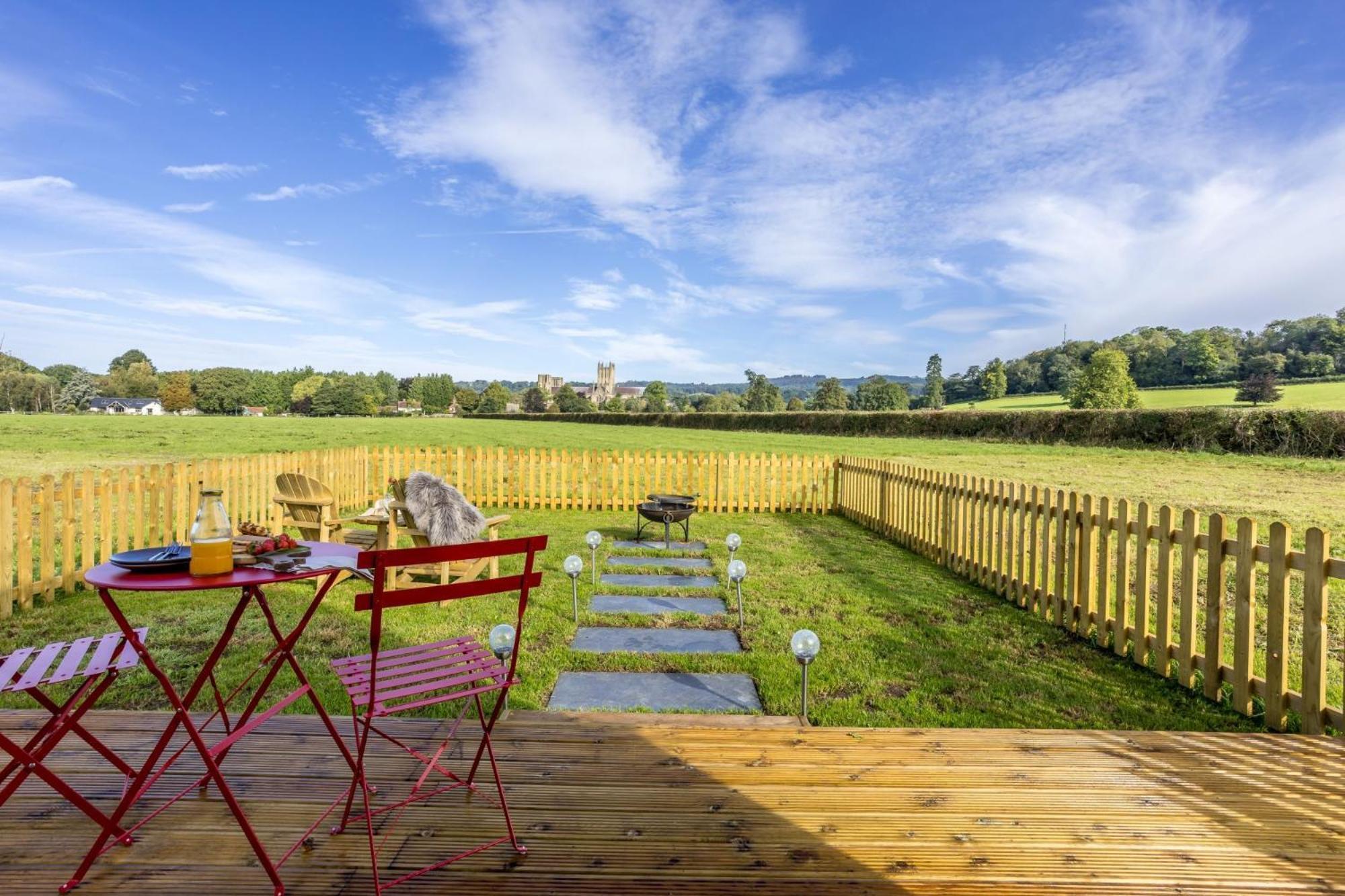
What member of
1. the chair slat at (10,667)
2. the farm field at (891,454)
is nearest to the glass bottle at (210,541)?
the chair slat at (10,667)

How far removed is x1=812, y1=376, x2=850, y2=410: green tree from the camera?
74.6 m

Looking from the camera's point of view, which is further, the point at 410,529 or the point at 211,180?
the point at 211,180

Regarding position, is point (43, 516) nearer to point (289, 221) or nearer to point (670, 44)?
point (670, 44)

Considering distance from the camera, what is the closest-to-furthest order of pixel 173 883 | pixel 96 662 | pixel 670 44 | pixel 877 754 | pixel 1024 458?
pixel 173 883
pixel 96 662
pixel 877 754
pixel 670 44
pixel 1024 458

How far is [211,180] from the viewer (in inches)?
985

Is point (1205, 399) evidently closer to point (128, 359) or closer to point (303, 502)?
point (303, 502)

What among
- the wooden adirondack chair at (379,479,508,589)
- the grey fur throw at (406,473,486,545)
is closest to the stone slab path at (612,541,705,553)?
the wooden adirondack chair at (379,479,508,589)

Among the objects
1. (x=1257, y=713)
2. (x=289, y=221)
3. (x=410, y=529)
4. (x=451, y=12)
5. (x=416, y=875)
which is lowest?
(x=1257, y=713)

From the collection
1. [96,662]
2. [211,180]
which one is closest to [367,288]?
[211,180]

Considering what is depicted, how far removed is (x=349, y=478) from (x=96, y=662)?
11503mm

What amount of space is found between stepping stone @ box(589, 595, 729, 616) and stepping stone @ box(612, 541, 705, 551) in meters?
2.51

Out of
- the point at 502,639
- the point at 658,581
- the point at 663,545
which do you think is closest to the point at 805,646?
the point at 502,639

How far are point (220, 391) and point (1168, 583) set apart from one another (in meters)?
116

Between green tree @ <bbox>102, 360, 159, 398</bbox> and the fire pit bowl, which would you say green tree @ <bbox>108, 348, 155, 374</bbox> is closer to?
green tree @ <bbox>102, 360, 159, 398</bbox>
